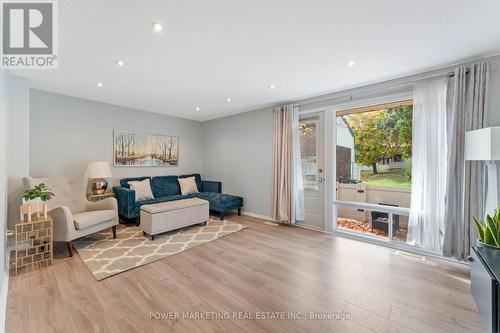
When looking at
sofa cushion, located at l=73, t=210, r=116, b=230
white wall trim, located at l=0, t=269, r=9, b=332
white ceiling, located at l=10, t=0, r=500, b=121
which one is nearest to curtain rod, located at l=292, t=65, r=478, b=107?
white ceiling, located at l=10, t=0, r=500, b=121

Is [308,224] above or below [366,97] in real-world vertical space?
below

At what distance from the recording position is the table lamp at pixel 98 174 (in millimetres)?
3646

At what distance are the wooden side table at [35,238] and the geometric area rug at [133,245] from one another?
1.15 ft

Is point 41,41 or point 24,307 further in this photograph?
point 41,41

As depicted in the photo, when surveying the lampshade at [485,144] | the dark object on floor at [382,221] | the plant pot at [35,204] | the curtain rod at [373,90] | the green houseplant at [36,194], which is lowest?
the dark object on floor at [382,221]

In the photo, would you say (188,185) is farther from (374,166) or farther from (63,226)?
(374,166)

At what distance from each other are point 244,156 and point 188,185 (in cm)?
155

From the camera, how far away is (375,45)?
85.3 inches

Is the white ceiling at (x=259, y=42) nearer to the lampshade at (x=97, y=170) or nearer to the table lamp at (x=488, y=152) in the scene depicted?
the table lamp at (x=488, y=152)

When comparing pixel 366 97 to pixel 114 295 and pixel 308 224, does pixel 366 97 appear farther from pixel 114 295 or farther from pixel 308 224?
pixel 114 295

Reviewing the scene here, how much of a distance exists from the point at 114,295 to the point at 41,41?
2.60m

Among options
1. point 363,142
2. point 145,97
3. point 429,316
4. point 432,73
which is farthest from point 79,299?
point 432,73

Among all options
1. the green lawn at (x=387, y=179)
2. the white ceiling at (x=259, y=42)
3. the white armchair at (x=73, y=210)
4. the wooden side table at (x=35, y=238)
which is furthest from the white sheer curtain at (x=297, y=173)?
the wooden side table at (x=35, y=238)

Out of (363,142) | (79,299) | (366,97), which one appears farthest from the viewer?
(363,142)
